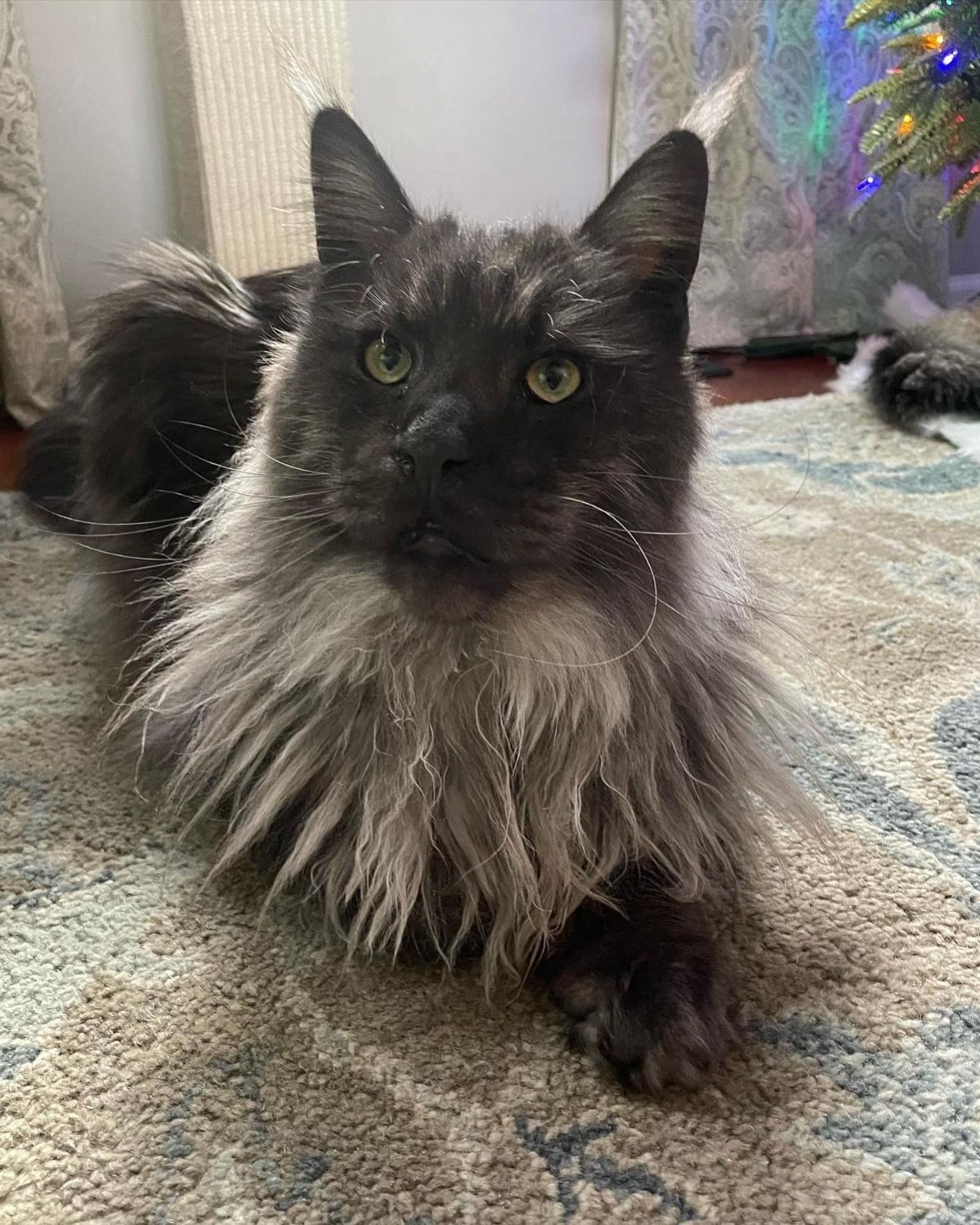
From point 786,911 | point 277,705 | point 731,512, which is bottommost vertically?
point 786,911

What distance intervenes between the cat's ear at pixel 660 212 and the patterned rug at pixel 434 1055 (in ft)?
1.37

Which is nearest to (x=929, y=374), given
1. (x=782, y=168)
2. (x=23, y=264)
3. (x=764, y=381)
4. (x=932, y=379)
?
(x=932, y=379)

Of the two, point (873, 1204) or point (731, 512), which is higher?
point (731, 512)

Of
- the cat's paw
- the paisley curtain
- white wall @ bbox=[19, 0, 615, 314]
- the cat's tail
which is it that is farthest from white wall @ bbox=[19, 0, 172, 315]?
the cat's paw

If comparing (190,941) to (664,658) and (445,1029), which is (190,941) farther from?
(664,658)

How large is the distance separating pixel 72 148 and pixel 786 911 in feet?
9.11

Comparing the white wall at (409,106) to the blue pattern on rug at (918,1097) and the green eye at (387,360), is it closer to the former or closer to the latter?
the green eye at (387,360)

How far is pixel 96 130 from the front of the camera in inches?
113

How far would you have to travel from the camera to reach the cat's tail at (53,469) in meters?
1.82

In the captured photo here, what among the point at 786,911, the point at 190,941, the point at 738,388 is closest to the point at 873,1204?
the point at 786,911

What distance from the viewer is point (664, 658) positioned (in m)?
1.00

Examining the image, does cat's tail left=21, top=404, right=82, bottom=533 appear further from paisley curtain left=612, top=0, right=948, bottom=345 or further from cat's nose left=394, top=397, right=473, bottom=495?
paisley curtain left=612, top=0, right=948, bottom=345

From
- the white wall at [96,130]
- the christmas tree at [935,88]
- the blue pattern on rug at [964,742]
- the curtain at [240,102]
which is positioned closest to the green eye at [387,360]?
the blue pattern on rug at [964,742]

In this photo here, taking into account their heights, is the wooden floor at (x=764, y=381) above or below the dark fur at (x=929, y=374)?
below
